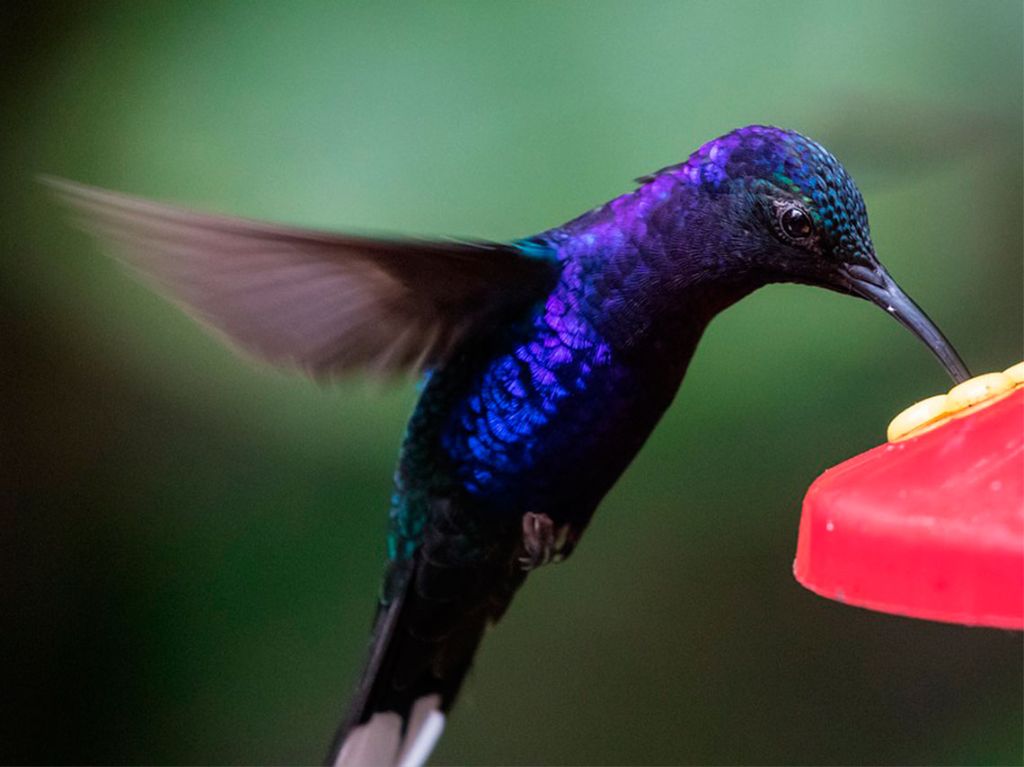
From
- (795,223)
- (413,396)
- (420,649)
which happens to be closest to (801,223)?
(795,223)

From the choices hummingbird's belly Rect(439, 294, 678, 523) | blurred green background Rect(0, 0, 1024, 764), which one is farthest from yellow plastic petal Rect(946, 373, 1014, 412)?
blurred green background Rect(0, 0, 1024, 764)

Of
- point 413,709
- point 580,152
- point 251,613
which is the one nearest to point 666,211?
point 413,709

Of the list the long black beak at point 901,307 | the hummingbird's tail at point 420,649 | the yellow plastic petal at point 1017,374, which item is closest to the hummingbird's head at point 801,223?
the long black beak at point 901,307

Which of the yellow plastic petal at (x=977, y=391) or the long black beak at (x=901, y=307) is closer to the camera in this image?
the yellow plastic petal at (x=977, y=391)

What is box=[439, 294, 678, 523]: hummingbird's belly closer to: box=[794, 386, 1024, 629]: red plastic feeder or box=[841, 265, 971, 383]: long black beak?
box=[841, 265, 971, 383]: long black beak

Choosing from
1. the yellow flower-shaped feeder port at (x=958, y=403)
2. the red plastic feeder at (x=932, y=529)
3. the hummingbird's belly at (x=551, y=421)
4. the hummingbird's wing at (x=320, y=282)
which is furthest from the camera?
the hummingbird's belly at (x=551, y=421)

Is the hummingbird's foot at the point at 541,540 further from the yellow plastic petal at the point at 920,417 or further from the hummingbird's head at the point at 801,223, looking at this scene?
the yellow plastic petal at the point at 920,417

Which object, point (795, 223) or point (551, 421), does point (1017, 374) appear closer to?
point (795, 223)
